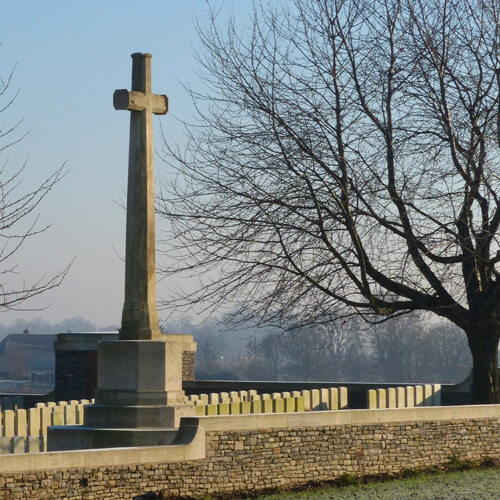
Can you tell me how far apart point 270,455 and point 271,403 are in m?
3.05

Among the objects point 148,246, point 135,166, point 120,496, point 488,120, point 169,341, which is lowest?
point 120,496

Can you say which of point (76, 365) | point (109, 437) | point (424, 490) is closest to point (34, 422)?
point (109, 437)

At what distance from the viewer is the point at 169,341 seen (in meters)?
15.7

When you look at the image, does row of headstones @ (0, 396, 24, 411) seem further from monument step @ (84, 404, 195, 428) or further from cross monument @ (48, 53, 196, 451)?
monument step @ (84, 404, 195, 428)

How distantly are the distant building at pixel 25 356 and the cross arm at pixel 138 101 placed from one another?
410 ft

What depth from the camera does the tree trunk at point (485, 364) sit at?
835 inches

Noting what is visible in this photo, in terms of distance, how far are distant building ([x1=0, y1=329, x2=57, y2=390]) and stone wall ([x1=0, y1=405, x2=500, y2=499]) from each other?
124 meters

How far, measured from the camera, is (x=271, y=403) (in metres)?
18.5

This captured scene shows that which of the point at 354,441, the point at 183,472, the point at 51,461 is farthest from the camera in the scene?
the point at 354,441

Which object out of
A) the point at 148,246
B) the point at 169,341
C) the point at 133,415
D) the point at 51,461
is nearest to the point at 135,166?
the point at 148,246

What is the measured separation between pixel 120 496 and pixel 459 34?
11.8 m

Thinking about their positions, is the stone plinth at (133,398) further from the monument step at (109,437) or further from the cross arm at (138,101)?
the cross arm at (138,101)

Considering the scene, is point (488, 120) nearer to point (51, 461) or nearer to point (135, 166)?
point (135, 166)

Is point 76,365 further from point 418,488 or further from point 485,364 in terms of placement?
point 418,488
